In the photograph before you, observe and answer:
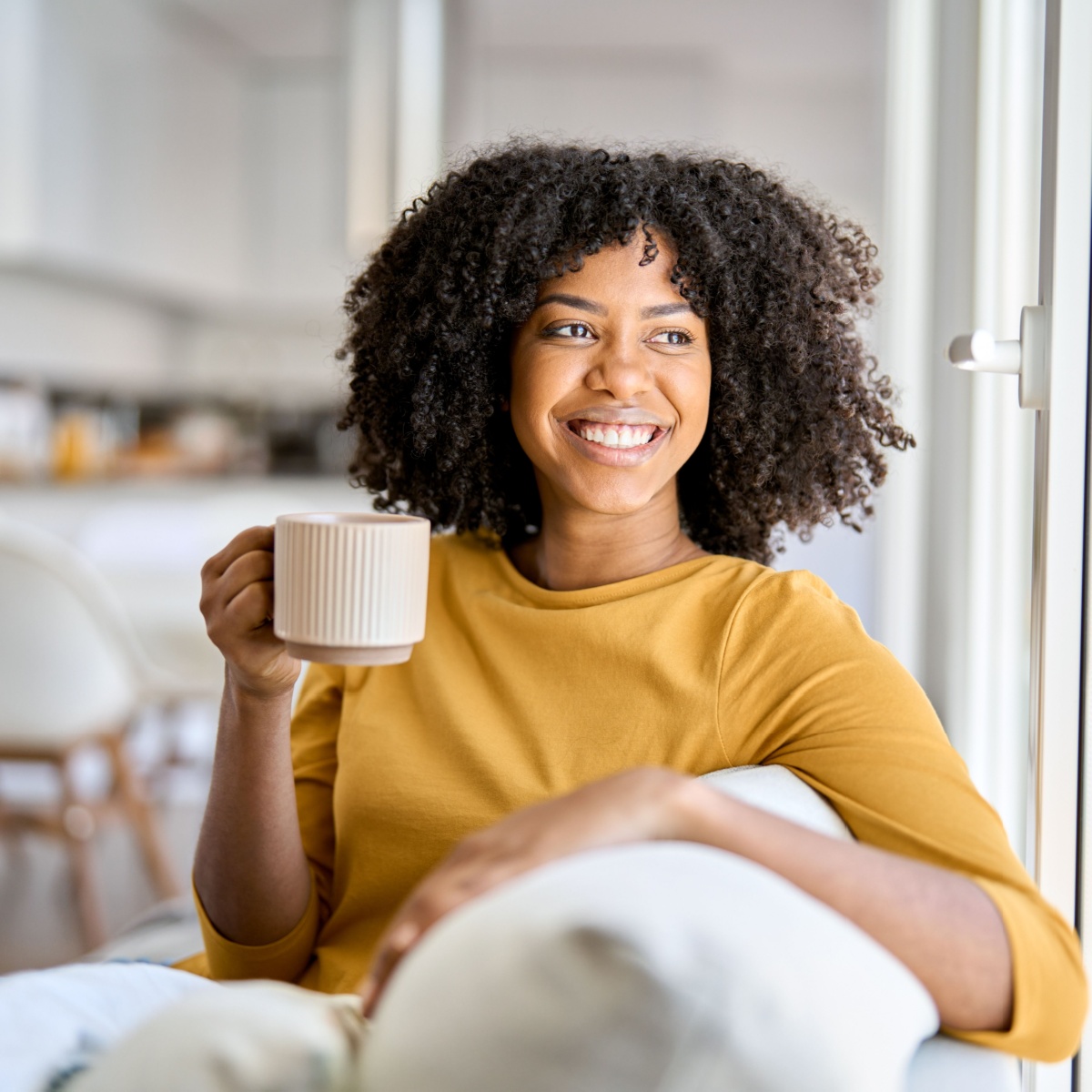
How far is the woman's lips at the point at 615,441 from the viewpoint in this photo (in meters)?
1.07

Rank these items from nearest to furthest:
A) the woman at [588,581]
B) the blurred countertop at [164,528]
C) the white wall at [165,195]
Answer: the woman at [588,581] → the blurred countertop at [164,528] → the white wall at [165,195]

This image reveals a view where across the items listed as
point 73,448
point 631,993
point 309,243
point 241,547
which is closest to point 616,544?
point 241,547

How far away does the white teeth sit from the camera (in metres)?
1.07

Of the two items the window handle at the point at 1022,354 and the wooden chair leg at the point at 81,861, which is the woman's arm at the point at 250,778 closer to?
the window handle at the point at 1022,354

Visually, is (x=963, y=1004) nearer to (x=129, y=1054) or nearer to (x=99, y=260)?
(x=129, y=1054)

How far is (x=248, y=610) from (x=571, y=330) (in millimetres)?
380

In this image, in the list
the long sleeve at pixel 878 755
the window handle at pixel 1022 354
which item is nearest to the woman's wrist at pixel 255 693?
the long sleeve at pixel 878 755

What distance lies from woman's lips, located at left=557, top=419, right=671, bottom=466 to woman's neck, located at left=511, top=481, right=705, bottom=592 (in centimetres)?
7

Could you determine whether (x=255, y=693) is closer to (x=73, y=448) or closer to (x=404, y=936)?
(x=404, y=936)

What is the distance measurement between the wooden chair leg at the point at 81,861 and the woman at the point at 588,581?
149cm

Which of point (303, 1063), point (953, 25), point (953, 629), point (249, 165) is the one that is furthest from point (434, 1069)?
point (249, 165)

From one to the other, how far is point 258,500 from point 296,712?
6.84 ft

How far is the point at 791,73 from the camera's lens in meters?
5.50

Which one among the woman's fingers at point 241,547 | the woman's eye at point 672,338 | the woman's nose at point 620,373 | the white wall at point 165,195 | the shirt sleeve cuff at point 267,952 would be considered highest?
the white wall at point 165,195
